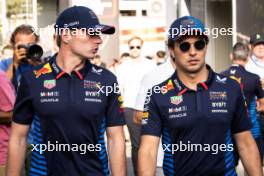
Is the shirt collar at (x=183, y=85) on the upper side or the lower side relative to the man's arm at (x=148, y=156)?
upper

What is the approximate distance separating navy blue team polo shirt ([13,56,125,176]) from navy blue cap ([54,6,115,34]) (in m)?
0.29

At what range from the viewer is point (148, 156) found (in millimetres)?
5879

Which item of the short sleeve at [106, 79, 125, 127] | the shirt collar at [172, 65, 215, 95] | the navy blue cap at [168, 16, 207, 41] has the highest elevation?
the navy blue cap at [168, 16, 207, 41]

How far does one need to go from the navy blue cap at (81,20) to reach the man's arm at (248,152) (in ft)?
3.90

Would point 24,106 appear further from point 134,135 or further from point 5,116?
point 134,135

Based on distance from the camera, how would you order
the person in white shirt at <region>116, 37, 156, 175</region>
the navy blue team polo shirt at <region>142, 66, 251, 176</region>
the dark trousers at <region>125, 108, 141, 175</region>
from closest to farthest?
1. the navy blue team polo shirt at <region>142, 66, 251, 176</region>
2. the dark trousers at <region>125, 108, 141, 175</region>
3. the person in white shirt at <region>116, 37, 156, 175</region>

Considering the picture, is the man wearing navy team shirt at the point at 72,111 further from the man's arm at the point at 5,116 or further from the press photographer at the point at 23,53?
the press photographer at the point at 23,53

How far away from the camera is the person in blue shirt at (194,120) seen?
572 centimetres

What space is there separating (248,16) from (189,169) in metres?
15.3

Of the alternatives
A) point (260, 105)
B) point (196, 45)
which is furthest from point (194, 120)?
point (260, 105)

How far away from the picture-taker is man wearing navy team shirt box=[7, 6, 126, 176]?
576 cm

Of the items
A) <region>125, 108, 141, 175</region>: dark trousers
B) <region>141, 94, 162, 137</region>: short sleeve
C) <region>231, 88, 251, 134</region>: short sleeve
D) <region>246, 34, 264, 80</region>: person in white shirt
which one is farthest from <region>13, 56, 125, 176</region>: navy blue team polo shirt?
<region>246, 34, 264, 80</region>: person in white shirt

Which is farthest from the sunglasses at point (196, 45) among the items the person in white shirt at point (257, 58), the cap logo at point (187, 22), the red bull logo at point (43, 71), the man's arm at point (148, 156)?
the person in white shirt at point (257, 58)

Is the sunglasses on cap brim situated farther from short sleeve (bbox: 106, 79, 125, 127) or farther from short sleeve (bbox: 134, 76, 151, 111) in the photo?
short sleeve (bbox: 134, 76, 151, 111)
